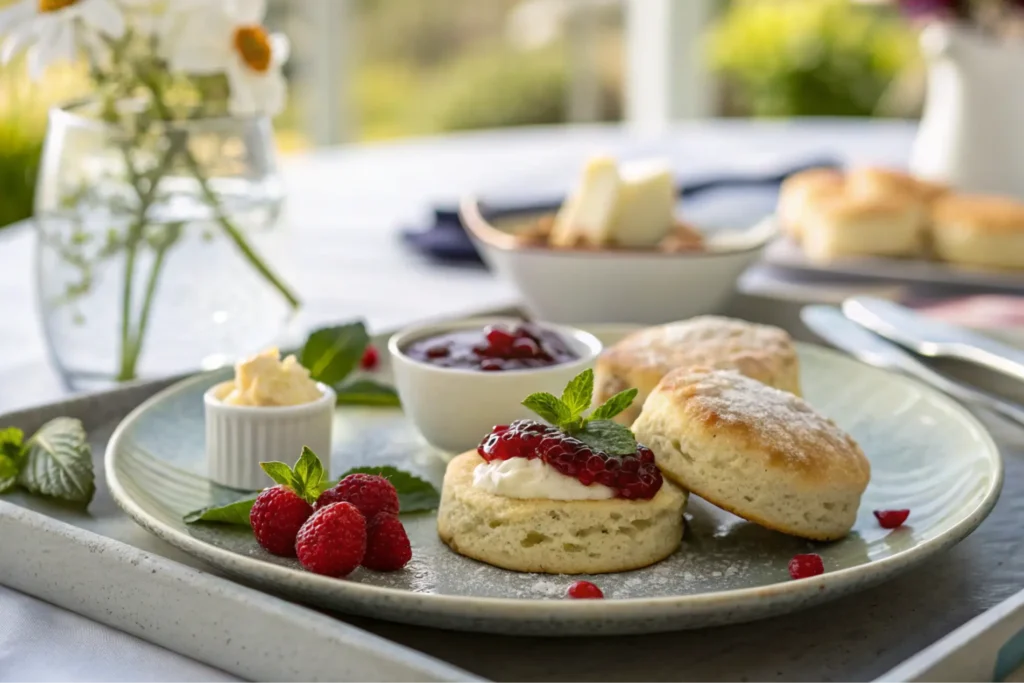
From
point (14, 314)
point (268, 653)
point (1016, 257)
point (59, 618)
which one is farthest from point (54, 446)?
point (1016, 257)

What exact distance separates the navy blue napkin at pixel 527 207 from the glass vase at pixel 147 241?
2.37 ft

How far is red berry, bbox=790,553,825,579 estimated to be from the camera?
4.10 ft

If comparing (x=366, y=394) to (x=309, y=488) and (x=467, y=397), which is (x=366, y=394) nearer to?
(x=467, y=397)

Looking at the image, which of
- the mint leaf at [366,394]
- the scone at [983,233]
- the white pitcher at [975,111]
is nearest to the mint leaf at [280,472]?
the mint leaf at [366,394]

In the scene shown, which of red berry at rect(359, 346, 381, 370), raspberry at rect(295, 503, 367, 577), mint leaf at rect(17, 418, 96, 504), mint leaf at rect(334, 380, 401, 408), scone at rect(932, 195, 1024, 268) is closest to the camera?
raspberry at rect(295, 503, 367, 577)

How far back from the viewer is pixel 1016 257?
9.05 ft

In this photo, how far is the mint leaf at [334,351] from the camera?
1.80 m

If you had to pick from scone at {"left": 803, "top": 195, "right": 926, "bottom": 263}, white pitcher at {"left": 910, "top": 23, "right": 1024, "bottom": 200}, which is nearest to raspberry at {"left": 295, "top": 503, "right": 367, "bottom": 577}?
scone at {"left": 803, "top": 195, "right": 926, "bottom": 263}

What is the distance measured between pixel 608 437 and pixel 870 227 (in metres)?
1.74

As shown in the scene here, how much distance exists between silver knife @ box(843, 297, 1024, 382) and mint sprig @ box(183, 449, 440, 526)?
87 cm

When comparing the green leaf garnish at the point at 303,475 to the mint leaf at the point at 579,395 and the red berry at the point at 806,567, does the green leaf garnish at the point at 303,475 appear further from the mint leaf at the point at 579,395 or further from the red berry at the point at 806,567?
the red berry at the point at 806,567

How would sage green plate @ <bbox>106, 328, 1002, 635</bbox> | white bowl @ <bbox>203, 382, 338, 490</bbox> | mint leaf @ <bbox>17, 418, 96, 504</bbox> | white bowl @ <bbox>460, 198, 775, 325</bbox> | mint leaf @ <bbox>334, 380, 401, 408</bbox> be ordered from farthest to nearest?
white bowl @ <bbox>460, 198, 775, 325</bbox> → mint leaf @ <bbox>334, 380, 401, 408</bbox> → white bowl @ <bbox>203, 382, 338, 490</bbox> → mint leaf @ <bbox>17, 418, 96, 504</bbox> → sage green plate @ <bbox>106, 328, 1002, 635</bbox>

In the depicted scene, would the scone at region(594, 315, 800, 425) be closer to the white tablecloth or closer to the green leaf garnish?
the green leaf garnish

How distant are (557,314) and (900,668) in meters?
1.38
